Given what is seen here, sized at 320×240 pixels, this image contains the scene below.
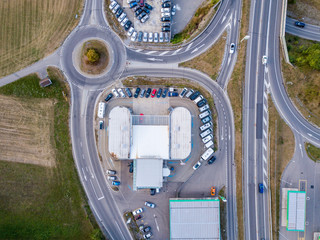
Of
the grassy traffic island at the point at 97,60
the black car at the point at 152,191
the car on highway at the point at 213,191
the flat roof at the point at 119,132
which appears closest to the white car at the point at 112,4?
the grassy traffic island at the point at 97,60

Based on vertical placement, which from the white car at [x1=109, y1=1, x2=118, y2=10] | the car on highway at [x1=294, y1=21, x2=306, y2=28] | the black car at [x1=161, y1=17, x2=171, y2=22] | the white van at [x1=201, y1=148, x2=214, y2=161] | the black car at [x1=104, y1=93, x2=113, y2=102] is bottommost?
the white van at [x1=201, y1=148, x2=214, y2=161]

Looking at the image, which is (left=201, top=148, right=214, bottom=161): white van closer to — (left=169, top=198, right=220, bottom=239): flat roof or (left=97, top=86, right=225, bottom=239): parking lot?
(left=97, top=86, right=225, bottom=239): parking lot

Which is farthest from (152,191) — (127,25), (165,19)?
(165,19)

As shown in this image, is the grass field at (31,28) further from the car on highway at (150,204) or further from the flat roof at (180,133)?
the car on highway at (150,204)

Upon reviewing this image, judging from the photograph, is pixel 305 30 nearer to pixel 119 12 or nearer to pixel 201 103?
pixel 201 103

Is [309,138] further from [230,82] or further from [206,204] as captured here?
[206,204]

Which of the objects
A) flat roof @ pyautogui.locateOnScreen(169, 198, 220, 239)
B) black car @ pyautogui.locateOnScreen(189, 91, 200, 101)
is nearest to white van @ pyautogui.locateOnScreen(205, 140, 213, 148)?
black car @ pyautogui.locateOnScreen(189, 91, 200, 101)

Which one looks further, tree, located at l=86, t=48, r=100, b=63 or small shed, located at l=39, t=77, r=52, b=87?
small shed, located at l=39, t=77, r=52, b=87
